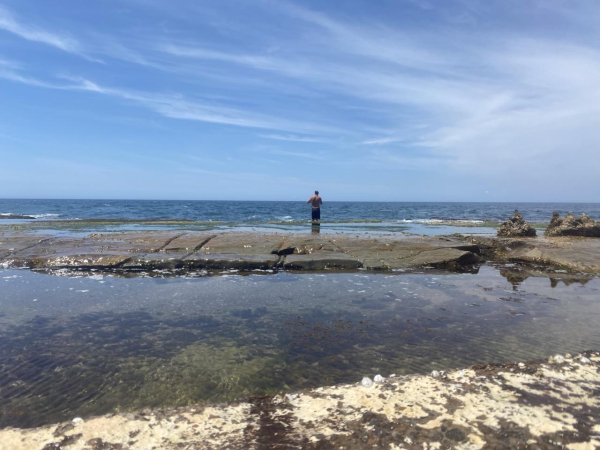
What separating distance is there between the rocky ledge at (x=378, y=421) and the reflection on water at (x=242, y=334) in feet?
1.06

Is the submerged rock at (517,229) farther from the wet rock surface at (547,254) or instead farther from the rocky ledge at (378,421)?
the rocky ledge at (378,421)

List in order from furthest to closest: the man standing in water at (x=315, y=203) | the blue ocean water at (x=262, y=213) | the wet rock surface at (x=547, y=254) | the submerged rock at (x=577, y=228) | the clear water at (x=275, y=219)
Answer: the blue ocean water at (x=262, y=213) → the man standing in water at (x=315, y=203) → the clear water at (x=275, y=219) → the submerged rock at (x=577, y=228) → the wet rock surface at (x=547, y=254)

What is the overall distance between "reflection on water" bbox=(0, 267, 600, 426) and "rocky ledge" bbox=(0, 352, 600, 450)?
32cm

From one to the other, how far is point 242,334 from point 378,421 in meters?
2.71

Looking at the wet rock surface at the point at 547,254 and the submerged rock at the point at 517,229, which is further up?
the submerged rock at the point at 517,229

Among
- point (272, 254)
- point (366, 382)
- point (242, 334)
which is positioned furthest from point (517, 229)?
point (366, 382)

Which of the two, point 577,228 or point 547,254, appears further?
point 577,228

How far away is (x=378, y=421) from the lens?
3.25 m

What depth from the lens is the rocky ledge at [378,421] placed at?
2.97 meters

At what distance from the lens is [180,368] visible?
446 cm

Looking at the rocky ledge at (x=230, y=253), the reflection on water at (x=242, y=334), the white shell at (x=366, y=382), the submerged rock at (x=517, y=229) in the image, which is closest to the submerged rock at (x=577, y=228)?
the submerged rock at (x=517, y=229)

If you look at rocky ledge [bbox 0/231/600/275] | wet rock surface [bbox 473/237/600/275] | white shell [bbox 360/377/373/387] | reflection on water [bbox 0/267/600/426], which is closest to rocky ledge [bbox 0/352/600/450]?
white shell [bbox 360/377/373/387]

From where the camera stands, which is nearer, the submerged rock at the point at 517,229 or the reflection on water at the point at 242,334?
the reflection on water at the point at 242,334

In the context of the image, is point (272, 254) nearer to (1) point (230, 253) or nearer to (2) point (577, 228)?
(1) point (230, 253)
